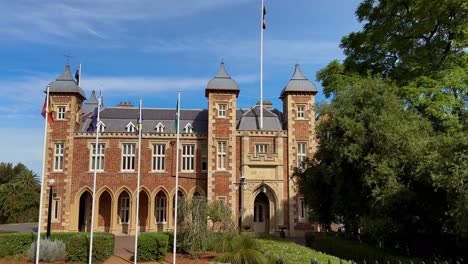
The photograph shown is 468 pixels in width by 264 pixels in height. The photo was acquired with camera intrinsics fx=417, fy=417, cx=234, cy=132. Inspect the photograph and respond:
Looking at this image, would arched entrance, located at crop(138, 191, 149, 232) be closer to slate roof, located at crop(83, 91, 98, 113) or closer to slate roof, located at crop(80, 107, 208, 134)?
slate roof, located at crop(80, 107, 208, 134)

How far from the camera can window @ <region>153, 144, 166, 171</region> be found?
109 feet

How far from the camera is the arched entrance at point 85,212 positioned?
110ft

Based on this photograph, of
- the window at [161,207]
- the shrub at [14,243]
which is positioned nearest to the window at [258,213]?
the window at [161,207]

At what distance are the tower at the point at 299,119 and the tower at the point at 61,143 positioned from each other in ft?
55.6

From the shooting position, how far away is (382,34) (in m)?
21.2

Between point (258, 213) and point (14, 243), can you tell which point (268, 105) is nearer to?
point (258, 213)

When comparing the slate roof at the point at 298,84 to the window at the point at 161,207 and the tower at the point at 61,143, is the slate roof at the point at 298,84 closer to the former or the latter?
the window at the point at 161,207

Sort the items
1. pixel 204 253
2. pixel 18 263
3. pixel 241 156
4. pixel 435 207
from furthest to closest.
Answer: pixel 241 156 → pixel 204 253 → pixel 18 263 → pixel 435 207

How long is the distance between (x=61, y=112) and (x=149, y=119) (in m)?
7.03

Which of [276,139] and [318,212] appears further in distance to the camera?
[276,139]

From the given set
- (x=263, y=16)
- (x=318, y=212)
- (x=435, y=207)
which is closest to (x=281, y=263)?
(x=435, y=207)

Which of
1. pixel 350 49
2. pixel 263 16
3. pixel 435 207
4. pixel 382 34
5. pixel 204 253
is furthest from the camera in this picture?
pixel 263 16

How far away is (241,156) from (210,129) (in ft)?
10.6

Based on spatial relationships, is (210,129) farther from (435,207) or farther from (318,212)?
(435,207)
